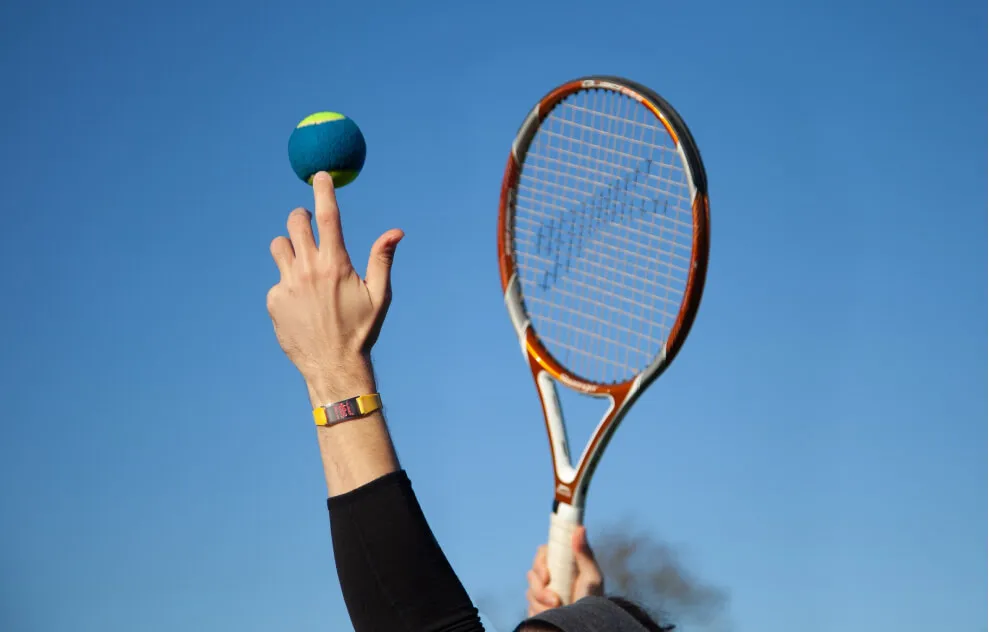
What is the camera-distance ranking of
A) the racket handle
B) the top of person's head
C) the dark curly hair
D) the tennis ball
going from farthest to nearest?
1. the racket handle
2. the tennis ball
3. the dark curly hair
4. the top of person's head

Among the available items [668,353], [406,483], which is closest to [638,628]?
[406,483]

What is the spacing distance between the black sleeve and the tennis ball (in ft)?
7.97

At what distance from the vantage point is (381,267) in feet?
8.83

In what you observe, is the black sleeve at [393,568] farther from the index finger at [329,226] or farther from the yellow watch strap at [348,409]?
the index finger at [329,226]

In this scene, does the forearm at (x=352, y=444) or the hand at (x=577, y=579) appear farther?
the hand at (x=577, y=579)

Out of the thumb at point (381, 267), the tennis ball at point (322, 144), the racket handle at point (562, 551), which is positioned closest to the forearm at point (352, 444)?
the thumb at point (381, 267)

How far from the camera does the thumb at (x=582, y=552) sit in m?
5.17

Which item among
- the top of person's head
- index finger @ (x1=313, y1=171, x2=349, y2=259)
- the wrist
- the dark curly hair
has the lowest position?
the dark curly hair

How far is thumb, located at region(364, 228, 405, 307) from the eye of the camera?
2645 millimetres

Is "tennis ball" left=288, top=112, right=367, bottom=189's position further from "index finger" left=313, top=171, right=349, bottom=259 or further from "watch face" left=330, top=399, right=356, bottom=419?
"watch face" left=330, top=399, right=356, bottom=419

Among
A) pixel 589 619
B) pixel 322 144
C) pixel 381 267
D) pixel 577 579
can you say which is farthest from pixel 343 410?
pixel 577 579

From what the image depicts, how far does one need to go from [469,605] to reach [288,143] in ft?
8.99

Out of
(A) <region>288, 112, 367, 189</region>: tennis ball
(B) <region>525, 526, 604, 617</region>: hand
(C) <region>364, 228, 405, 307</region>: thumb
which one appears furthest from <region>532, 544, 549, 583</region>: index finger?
(C) <region>364, 228, 405, 307</region>: thumb

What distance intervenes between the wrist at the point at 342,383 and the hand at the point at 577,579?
2.78m
